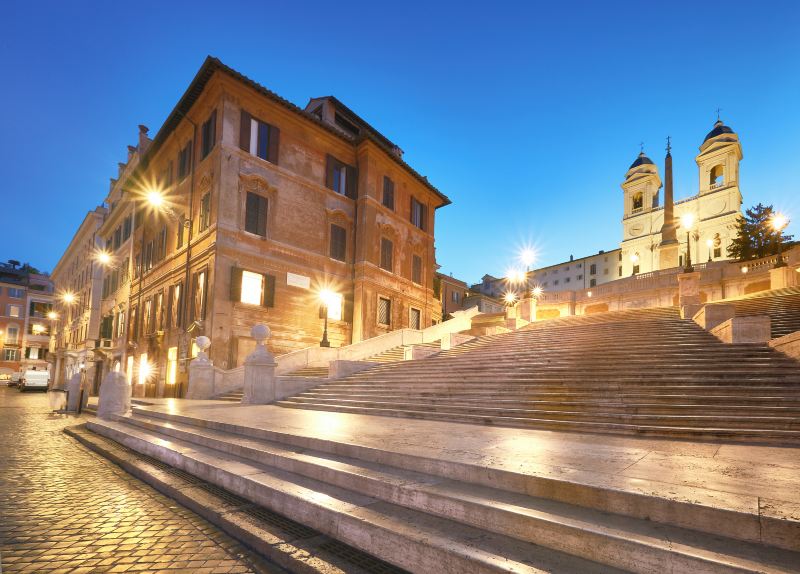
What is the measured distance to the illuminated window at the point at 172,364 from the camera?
20062 mm

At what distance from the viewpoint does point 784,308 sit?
13.3 meters

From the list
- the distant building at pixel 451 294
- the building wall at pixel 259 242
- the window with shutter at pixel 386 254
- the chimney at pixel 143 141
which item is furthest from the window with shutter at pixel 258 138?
the distant building at pixel 451 294

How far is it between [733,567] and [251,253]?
19508mm

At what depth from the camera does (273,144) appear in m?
20.9

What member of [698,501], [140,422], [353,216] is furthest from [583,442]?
[353,216]

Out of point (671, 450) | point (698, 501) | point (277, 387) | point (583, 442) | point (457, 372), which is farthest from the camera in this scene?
point (277, 387)

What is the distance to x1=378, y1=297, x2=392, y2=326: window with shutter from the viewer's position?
2426 centimetres

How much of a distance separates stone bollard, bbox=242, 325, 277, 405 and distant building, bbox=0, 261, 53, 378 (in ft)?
201

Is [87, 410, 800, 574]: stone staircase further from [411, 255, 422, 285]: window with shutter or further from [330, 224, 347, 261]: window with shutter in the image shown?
[411, 255, 422, 285]: window with shutter

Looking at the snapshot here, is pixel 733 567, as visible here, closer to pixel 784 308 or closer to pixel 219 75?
pixel 784 308

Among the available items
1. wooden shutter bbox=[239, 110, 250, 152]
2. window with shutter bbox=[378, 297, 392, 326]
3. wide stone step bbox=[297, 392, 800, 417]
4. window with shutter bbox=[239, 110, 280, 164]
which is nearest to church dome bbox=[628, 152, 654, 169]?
window with shutter bbox=[378, 297, 392, 326]

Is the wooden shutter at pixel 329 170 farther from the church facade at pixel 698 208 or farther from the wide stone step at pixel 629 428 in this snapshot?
the church facade at pixel 698 208

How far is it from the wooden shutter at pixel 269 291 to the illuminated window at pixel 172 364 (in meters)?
5.28

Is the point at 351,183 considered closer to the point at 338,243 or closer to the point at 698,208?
the point at 338,243
